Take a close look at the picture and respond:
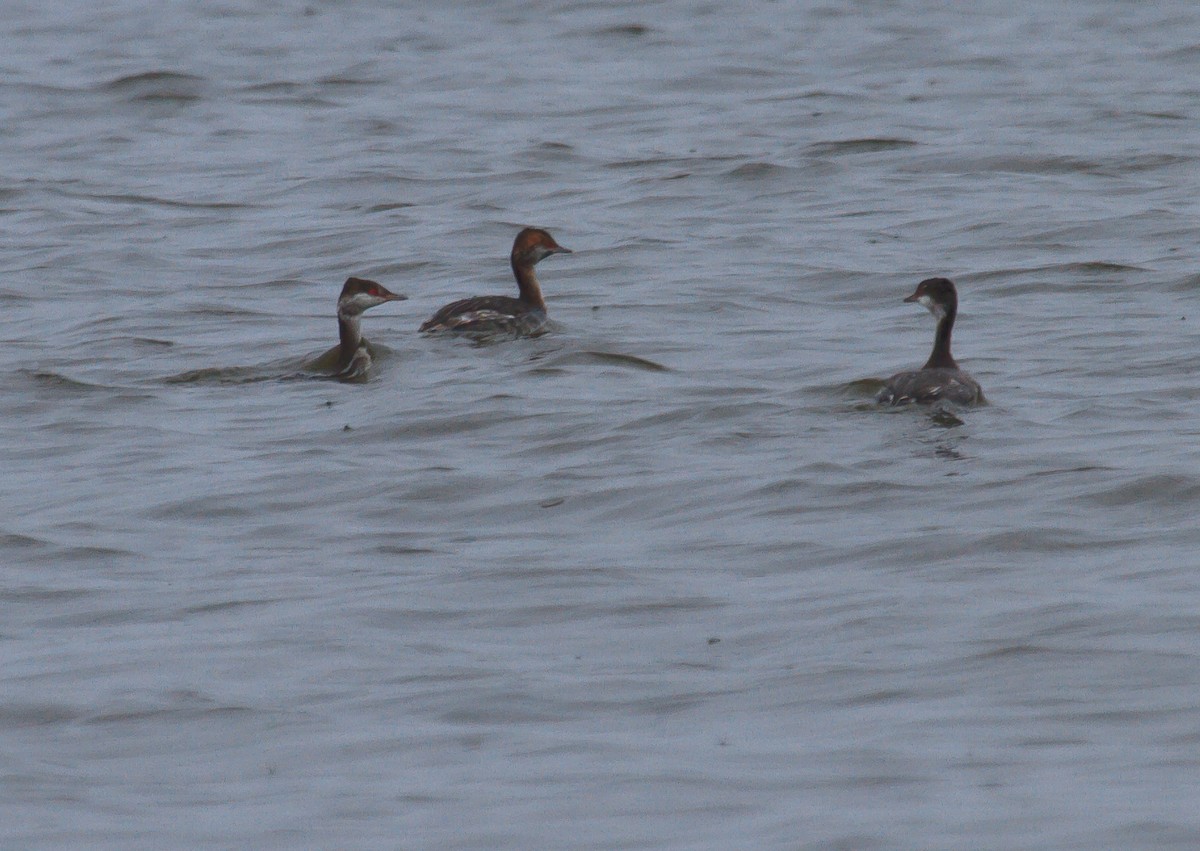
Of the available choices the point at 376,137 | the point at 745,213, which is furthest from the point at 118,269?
the point at 376,137

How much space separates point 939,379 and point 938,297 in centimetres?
97

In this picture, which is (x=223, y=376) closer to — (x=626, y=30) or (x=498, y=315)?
(x=498, y=315)

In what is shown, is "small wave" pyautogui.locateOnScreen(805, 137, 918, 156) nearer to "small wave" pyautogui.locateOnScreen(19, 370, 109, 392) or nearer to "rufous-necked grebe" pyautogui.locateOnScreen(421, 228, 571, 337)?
"rufous-necked grebe" pyautogui.locateOnScreen(421, 228, 571, 337)

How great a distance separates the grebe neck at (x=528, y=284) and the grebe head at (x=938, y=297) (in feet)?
10.7

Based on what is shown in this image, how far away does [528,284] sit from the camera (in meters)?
16.6

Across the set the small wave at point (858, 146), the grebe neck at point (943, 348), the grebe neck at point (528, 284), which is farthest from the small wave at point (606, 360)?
the small wave at point (858, 146)

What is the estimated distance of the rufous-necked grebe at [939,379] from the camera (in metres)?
12.9

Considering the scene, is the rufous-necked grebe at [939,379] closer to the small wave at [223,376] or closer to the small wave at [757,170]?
the small wave at [223,376]

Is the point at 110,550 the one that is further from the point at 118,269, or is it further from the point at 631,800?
the point at 118,269

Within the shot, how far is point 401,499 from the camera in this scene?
1166 centimetres

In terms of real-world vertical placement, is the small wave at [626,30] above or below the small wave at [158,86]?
above

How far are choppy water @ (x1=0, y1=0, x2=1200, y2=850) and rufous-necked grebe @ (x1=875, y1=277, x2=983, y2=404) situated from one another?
0.59ft

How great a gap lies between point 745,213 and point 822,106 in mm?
5972

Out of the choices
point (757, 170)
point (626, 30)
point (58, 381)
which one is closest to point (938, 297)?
point (58, 381)
